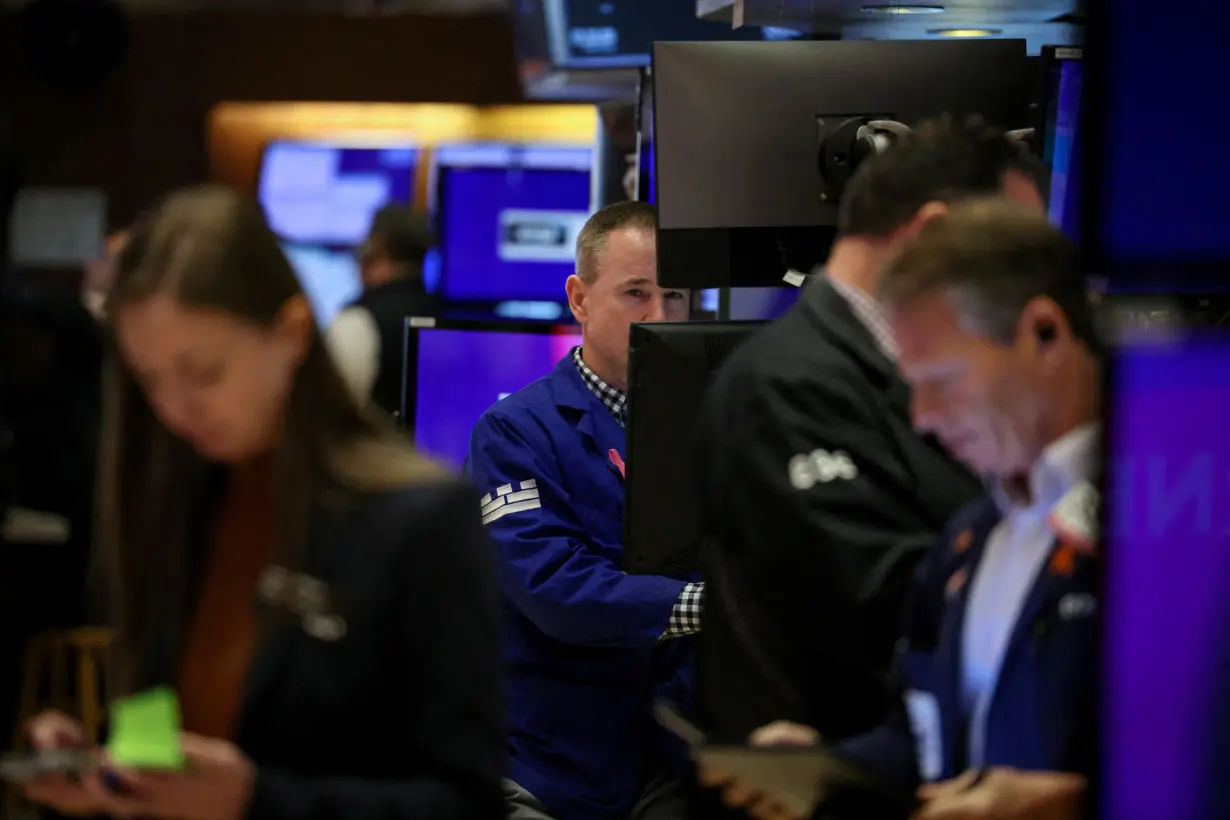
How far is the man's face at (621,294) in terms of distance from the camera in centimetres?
339

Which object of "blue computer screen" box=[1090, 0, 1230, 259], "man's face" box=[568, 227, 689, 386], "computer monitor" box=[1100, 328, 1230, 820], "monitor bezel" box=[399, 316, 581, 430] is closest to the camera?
"computer monitor" box=[1100, 328, 1230, 820]

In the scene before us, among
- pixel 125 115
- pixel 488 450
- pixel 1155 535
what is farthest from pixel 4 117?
pixel 1155 535

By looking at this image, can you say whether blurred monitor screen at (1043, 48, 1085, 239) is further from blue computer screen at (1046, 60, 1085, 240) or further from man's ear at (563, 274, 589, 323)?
man's ear at (563, 274, 589, 323)

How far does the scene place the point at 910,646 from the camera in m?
1.87

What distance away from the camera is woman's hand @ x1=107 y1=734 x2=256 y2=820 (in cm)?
165

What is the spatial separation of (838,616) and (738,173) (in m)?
1.02

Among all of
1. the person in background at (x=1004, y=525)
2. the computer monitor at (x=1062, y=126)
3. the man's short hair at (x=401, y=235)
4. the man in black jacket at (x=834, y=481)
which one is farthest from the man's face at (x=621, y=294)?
the man's short hair at (x=401, y=235)

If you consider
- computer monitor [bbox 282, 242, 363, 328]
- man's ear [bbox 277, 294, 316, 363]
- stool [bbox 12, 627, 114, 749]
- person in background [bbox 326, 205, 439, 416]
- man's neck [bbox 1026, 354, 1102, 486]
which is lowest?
stool [bbox 12, 627, 114, 749]

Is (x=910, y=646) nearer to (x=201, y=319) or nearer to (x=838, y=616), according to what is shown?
(x=838, y=616)

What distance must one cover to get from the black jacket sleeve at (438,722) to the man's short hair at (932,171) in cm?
80

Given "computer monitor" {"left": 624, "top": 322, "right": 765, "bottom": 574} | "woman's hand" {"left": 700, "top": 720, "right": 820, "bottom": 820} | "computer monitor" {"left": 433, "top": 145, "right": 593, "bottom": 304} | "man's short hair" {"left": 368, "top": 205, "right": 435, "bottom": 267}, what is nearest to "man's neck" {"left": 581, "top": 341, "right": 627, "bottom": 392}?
"computer monitor" {"left": 624, "top": 322, "right": 765, "bottom": 574}

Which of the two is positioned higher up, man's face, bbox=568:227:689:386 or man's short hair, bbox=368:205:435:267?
man's face, bbox=568:227:689:386

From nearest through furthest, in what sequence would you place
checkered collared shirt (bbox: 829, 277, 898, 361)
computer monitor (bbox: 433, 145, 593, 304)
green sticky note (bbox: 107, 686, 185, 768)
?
green sticky note (bbox: 107, 686, 185, 768)
checkered collared shirt (bbox: 829, 277, 898, 361)
computer monitor (bbox: 433, 145, 593, 304)

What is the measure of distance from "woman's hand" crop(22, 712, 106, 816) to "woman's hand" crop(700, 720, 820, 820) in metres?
0.64
